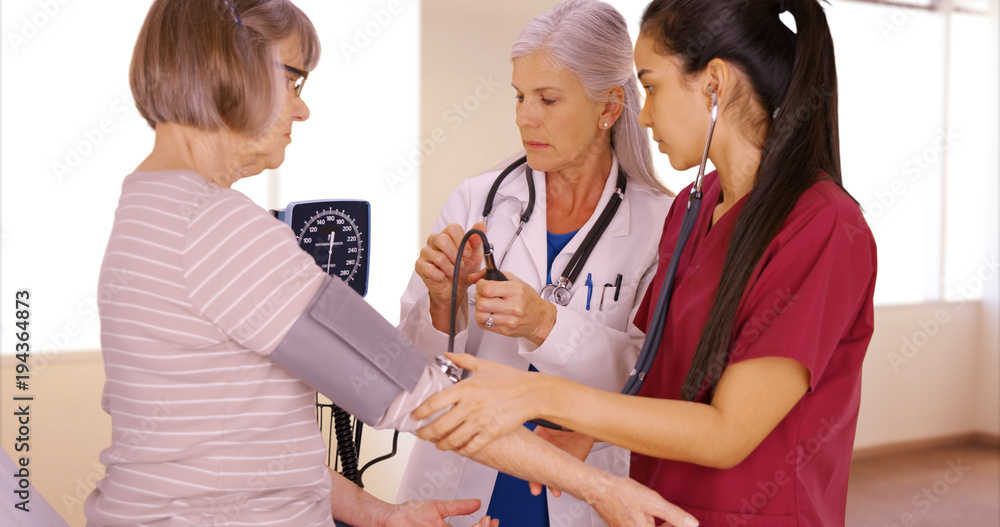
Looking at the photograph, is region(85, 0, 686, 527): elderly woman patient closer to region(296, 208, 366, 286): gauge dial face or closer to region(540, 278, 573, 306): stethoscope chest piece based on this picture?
region(296, 208, 366, 286): gauge dial face

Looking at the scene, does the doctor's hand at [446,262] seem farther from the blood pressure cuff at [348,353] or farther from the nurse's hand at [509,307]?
the blood pressure cuff at [348,353]

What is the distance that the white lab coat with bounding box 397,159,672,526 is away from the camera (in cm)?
155

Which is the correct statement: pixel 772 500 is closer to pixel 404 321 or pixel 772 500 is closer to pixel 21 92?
pixel 404 321

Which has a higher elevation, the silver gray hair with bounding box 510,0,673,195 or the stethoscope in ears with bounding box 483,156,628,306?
the silver gray hair with bounding box 510,0,673,195

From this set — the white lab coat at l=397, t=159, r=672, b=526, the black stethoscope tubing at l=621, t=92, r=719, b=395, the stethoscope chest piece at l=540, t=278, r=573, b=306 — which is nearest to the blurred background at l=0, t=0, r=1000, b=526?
the white lab coat at l=397, t=159, r=672, b=526

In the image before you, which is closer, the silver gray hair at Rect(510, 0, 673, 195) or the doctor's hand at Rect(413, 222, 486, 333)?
the doctor's hand at Rect(413, 222, 486, 333)

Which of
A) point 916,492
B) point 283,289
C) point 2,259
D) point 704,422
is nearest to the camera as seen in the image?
point 283,289

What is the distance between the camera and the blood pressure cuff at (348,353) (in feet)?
3.12

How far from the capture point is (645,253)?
169cm

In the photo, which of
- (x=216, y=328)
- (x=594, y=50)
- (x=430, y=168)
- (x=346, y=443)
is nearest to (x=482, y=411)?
(x=216, y=328)

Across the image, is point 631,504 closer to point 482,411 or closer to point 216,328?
point 482,411

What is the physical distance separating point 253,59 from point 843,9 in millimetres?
4384

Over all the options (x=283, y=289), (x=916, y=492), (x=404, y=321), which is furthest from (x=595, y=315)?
(x=916, y=492)

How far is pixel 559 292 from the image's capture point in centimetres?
166
